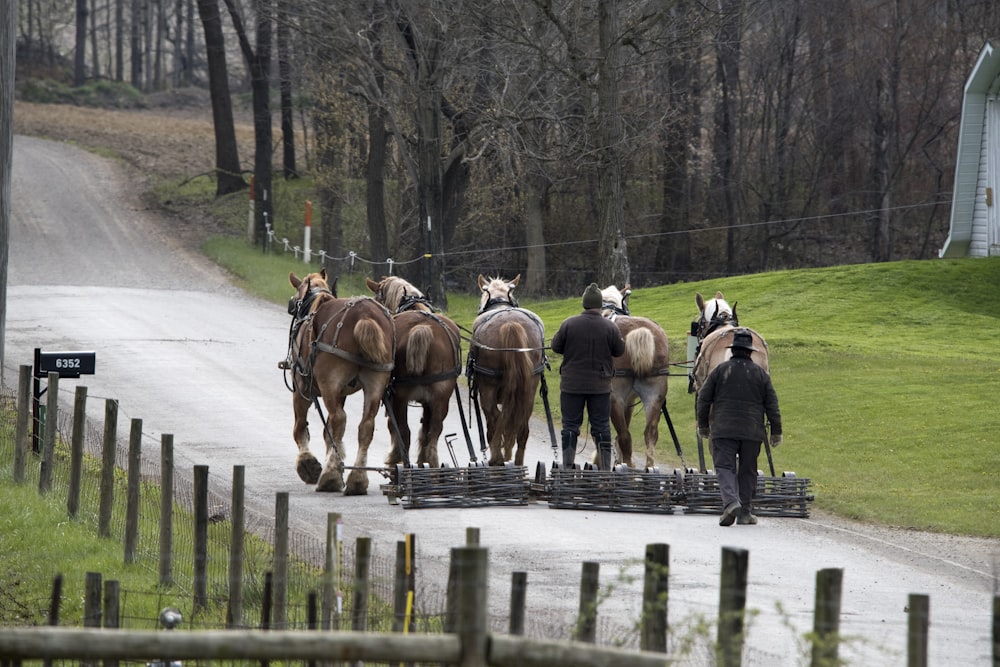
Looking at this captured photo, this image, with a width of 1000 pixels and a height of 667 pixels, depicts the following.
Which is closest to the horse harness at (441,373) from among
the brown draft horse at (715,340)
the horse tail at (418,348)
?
the horse tail at (418,348)

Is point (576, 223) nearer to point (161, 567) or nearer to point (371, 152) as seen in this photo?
point (371, 152)

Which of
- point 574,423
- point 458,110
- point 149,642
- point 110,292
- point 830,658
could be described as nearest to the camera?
point 149,642

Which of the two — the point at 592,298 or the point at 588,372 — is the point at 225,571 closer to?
the point at 588,372

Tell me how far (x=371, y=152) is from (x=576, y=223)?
1086 cm

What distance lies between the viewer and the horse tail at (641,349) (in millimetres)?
15328

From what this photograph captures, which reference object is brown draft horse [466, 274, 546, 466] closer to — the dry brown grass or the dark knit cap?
the dark knit cap

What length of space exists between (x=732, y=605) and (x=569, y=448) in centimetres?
905

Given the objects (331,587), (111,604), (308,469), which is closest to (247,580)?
(331,587)

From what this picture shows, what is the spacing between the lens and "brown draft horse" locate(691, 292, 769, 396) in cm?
1427

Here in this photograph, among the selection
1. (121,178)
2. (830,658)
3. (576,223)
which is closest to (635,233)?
(576,223)

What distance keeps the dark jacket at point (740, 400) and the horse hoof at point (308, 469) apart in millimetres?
4376

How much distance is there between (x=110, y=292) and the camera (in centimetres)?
3119

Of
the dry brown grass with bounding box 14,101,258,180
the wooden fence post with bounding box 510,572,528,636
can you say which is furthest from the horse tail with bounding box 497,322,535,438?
the dry brown grass with bounding box 14,101,258,180

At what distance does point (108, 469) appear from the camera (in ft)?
35.9
